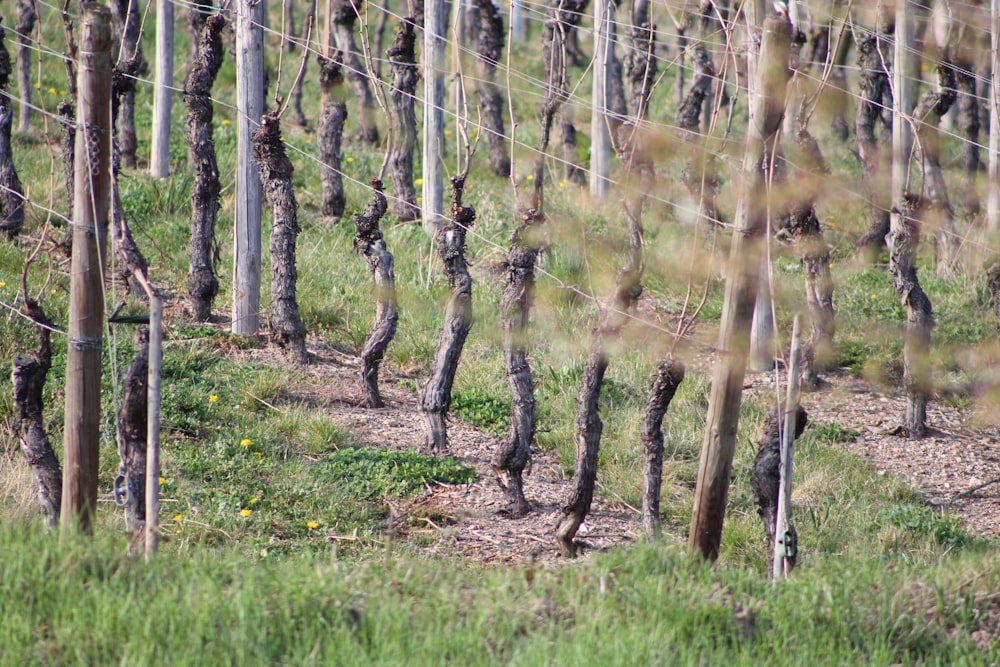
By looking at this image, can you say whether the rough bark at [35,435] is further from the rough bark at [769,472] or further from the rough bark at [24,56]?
the rough bark at [24,56]

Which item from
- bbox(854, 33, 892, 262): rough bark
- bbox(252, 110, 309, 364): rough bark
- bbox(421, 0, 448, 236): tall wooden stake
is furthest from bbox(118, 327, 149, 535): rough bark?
bbox(854, 33, 892, 262): rough bark

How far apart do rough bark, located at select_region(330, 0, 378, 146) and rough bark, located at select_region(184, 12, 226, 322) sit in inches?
179

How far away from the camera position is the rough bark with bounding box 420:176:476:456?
18.9 feet

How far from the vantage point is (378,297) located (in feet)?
21.4

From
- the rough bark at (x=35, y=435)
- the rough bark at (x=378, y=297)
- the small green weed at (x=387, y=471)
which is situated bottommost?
the small green weed at (x=387, y=471)

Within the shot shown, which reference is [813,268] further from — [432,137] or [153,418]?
[153,418]

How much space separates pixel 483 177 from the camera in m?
12.0

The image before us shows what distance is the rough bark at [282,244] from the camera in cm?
676

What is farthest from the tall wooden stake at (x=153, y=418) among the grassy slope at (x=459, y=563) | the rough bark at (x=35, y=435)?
the rough bark at (x=35, y=435)

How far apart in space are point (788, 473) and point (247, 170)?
4.58 metres

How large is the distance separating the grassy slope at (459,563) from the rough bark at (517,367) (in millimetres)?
333

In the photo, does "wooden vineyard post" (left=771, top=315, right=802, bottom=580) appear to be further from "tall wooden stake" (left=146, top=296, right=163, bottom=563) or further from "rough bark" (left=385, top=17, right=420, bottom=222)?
"rough bark" (left=385, top=17, right=420, bottom=222)

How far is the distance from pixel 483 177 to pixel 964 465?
22.4 ft

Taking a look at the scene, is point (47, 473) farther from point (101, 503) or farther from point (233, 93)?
point (233, 93)
